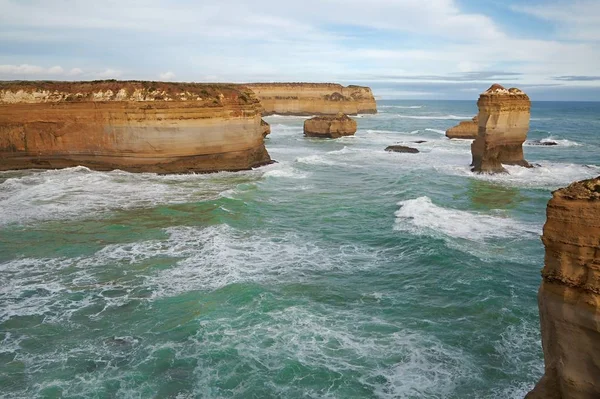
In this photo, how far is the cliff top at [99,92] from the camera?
27.6 m

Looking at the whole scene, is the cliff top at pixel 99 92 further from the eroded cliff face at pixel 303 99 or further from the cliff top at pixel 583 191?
the eroded cliff face at pixel 303 99

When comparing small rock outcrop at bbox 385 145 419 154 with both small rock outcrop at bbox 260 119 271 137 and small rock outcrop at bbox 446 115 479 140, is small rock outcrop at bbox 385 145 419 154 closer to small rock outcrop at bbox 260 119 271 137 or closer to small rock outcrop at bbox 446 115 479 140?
Answer: small rock outcrop at bbox 260 119 271 137

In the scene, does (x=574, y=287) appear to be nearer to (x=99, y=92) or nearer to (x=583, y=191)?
(x=583, y=191)

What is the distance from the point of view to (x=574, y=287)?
19.0ft

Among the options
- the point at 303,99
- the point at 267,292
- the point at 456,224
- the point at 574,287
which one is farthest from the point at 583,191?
the point at 303,99

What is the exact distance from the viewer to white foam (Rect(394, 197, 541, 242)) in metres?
16.8

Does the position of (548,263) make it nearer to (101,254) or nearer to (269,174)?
(101,254)

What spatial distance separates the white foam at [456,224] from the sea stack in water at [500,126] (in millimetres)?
9641

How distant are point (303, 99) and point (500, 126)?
73.1 metres

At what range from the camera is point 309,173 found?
1177 inches

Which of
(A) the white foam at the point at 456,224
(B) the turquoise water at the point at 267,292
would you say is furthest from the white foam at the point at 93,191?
(A) the white foam at the point at 456,224


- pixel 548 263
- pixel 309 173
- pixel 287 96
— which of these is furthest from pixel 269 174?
pixel 287 96

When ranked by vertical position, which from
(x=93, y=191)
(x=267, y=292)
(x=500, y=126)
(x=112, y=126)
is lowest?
(x=267, y=292)

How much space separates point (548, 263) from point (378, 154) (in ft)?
111
